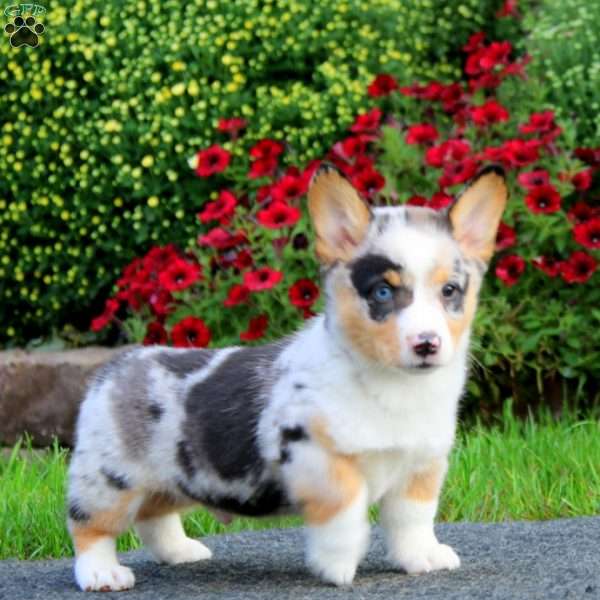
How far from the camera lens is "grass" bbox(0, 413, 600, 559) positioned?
571 cm

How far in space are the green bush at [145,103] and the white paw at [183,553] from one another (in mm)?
3472

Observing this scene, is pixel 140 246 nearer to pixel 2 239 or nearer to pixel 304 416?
pixel 2 239

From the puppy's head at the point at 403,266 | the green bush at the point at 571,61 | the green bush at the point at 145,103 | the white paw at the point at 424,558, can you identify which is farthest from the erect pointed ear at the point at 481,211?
the green bush at the point at 145,103

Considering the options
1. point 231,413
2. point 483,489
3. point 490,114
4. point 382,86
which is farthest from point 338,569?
point 382,86

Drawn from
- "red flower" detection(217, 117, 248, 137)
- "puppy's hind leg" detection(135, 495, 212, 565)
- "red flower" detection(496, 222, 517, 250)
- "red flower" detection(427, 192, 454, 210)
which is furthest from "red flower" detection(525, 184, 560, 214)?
"puppy's hind leg" detection(135, 495, 212, 565)

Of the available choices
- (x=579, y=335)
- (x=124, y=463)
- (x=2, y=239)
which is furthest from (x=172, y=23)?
(x=124, y=463)

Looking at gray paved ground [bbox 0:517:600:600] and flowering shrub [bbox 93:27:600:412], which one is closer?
gray paved ground [bbox 0:517:600:600]

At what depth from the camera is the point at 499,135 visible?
26.1 feet

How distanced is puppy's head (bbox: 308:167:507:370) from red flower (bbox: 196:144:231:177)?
324 cm

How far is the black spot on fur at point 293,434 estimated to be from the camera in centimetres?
410

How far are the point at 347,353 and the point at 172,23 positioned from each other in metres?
4.57

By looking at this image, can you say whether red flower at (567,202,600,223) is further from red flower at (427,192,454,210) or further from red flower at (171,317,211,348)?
red flower at (171,317,211,348)

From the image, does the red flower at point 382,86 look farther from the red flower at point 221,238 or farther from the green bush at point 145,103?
the red flower at point 221,238

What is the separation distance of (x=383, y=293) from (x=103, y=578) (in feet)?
4.28
